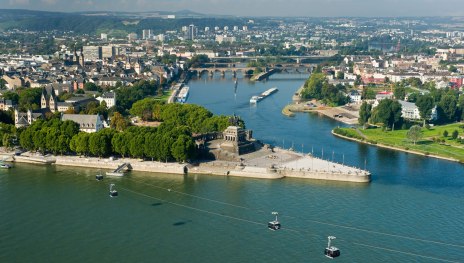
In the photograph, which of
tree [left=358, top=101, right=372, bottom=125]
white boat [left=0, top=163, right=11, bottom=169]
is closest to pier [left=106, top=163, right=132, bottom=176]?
white boat [left=0, top=163, right=11, bottom=169]

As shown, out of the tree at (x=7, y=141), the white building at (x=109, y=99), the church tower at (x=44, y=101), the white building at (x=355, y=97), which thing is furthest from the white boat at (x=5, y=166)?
the white building at (x=355, y=97)

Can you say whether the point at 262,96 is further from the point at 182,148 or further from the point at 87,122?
the point at 182,148

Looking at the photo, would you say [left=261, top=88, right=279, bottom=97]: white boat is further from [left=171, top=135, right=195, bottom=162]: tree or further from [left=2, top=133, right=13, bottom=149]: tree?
[left=2, top=133, right=13, bottom=149]: tree

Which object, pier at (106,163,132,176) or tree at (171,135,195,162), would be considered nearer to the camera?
pier at (106,163,132,176)

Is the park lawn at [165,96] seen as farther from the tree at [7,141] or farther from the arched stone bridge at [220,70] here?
the arched stone bridge at [220,70]

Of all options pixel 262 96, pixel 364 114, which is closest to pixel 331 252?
pixel 364 114
